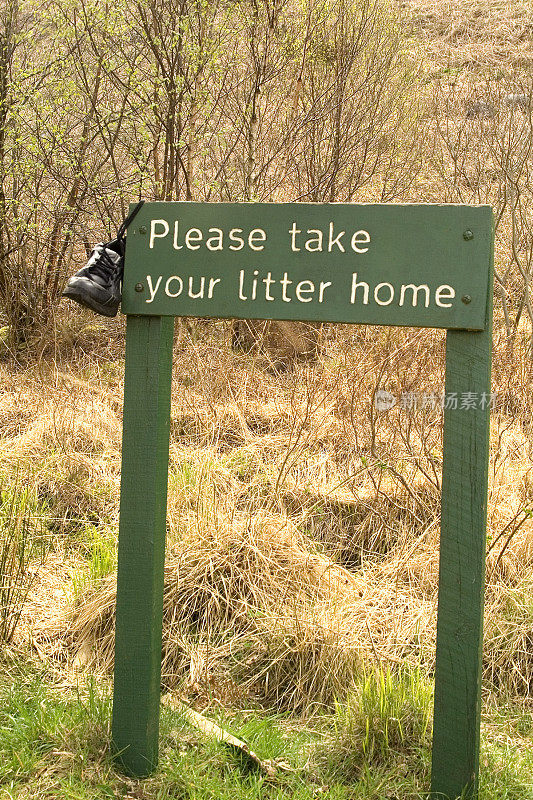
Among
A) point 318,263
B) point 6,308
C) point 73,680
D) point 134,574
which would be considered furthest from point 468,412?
point 6,308

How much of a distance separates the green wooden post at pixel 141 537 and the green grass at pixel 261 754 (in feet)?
0.39

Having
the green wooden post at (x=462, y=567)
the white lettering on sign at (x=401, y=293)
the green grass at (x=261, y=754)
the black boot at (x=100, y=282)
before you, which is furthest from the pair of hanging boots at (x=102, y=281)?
the green grass at (x=261, y=754)

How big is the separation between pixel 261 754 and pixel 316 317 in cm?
135

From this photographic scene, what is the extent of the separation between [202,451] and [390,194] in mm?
5270

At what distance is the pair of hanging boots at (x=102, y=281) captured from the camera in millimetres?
2346

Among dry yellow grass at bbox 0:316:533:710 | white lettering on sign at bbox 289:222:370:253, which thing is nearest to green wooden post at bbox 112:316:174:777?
white lettering on sign at bbox 289:222:370:253

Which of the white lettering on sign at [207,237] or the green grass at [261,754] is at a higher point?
the white lettering on sign at [207,237]

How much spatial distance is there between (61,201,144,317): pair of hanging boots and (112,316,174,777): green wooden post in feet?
0.33

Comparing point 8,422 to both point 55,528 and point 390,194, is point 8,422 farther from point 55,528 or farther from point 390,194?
point 390,194

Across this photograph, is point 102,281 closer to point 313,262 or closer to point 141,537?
point 313,262

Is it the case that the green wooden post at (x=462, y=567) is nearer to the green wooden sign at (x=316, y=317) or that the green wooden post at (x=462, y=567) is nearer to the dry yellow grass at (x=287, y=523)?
the green wooden sign at (x=316, y=317)

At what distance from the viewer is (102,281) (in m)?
2.38

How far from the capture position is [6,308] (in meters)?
8.04

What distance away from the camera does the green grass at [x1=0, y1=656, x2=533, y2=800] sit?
7.70ft
